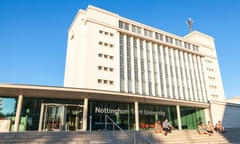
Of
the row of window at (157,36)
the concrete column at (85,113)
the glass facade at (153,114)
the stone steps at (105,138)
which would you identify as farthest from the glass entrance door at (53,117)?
the row of window at (157,36)

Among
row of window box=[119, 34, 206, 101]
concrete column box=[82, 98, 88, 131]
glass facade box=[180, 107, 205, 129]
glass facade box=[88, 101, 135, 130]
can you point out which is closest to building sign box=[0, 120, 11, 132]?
concrete column box=[82, 98, 88, 131]

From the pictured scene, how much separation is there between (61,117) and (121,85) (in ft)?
29.5

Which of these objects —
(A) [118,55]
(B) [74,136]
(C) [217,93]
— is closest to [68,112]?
(B) [74,136]

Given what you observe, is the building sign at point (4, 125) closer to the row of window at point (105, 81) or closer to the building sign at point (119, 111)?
the building sign at point (119, 111)

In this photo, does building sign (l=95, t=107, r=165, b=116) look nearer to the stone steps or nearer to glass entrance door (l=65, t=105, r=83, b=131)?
glass entrance door (l=65, t=105, r=83, b=131)

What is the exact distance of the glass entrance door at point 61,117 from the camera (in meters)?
14.8

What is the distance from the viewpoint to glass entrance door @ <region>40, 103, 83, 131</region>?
14766mm

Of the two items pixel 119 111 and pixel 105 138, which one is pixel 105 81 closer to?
pixel 119 111

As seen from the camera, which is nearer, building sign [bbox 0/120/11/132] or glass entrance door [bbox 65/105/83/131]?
building sign [bbox 0/120/11/132]

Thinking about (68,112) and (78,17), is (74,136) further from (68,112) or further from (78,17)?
(78,17)

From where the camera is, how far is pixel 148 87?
2398 cm

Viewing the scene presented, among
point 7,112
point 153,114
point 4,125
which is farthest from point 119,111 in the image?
point 4,125

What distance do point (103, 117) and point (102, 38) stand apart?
10.9m

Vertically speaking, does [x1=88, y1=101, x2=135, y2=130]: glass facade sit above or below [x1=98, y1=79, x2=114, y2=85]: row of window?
below
